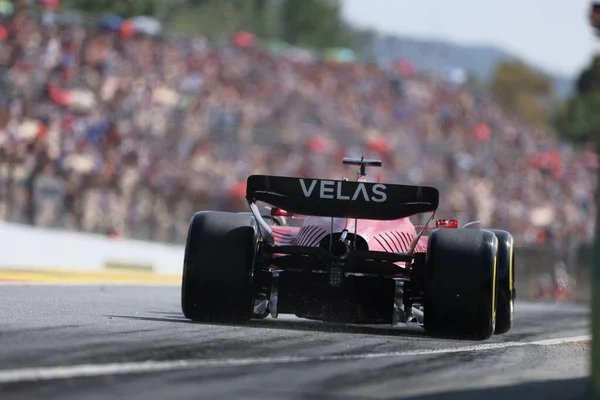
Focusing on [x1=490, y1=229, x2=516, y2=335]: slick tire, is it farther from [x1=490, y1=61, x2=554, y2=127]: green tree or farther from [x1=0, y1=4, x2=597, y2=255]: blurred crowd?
[x1=490, y1=61, x2=554, y2=127]: green tree

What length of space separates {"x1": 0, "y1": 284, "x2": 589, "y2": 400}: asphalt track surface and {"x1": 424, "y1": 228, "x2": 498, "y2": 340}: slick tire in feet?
0.62

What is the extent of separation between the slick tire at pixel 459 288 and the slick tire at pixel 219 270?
1.45 m

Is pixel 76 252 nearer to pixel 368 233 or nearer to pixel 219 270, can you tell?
pixel 368 233

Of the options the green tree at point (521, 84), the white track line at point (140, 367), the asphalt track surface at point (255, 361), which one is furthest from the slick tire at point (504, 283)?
the green tree at point (521, 84)

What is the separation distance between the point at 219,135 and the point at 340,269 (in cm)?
1948

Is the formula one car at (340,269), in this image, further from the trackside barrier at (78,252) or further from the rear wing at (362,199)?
the trackside barrier at (78,252)

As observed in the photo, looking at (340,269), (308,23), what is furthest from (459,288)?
(308,23)

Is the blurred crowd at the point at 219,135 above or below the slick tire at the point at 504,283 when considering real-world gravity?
above

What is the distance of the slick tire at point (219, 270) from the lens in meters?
9.49

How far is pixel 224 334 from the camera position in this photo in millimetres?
8133

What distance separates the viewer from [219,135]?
94.2ft

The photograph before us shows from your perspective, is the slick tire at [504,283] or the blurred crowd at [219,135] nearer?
the slick tire at [504,283]

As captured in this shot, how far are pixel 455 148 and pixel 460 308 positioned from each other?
26392mm

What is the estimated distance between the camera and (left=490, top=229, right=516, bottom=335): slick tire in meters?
10.5
